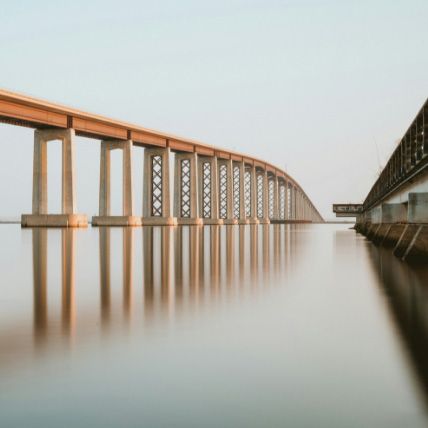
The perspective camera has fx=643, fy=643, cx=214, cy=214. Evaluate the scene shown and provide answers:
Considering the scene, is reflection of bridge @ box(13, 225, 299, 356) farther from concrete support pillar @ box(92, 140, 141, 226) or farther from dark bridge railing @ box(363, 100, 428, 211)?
concrete support pillar @ box(92, 140, 141, 226)

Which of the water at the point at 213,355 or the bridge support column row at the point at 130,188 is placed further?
the bridge support column row at the point at 130,188

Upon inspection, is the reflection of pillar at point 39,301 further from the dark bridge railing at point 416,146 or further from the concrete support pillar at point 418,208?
the dark bridge railing at point 416,146

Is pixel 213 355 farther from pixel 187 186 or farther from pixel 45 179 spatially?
pixel 187 186

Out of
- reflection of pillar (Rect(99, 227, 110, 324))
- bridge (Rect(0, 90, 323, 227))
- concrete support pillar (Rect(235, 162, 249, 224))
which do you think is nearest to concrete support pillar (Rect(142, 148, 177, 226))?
bridge (Rect(0, 90, 323, 227))

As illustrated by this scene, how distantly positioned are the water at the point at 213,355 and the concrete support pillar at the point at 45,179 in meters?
59.7

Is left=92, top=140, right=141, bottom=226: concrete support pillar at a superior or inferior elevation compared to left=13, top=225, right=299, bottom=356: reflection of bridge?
superior

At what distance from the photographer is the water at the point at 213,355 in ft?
13.1

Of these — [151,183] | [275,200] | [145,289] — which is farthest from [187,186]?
[145,289]

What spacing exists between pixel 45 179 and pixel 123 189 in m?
14.2

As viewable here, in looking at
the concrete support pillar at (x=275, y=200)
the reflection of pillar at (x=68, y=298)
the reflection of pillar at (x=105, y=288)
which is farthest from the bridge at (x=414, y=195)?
the concrete support pillar at (x=275, y=200)

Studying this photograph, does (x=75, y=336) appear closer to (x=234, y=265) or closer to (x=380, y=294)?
(x=380, y=294)

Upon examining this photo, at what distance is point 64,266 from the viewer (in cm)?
1620

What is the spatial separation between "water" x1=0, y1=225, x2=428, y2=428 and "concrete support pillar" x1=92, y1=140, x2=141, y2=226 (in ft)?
226

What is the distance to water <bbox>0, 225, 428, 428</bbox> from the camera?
401cm
